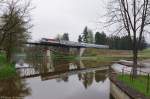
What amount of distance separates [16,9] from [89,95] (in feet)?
67.4

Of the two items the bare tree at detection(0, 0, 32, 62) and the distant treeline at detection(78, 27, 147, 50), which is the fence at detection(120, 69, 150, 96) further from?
the distant treeline at detection(78, 27, 147, 50)

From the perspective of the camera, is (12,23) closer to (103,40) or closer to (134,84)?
(134,84)

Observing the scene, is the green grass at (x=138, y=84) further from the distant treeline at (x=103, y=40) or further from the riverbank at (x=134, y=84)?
the distant treeline at (x=103, y=40)

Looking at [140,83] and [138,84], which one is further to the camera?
[140,83]

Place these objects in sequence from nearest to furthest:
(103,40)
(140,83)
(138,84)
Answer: (138,84) → (140,83) → (103,40)

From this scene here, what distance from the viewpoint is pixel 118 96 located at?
69.7ft

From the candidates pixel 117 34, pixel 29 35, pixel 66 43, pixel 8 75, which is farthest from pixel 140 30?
pixel 66 43

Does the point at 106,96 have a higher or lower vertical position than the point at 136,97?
lower

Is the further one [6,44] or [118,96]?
[6,44]

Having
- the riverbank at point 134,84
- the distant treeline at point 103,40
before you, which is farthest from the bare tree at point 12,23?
the distant treeline at point 103,40

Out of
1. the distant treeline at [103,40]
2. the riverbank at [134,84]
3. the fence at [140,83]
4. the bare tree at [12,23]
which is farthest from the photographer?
the distant treeline at [103,40]

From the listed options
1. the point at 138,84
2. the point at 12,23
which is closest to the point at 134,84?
the point at 138,84

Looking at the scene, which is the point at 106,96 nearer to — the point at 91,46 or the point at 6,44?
the point at 6,44

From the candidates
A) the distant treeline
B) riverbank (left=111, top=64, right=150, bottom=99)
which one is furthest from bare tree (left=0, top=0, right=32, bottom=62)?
the distant treeline
